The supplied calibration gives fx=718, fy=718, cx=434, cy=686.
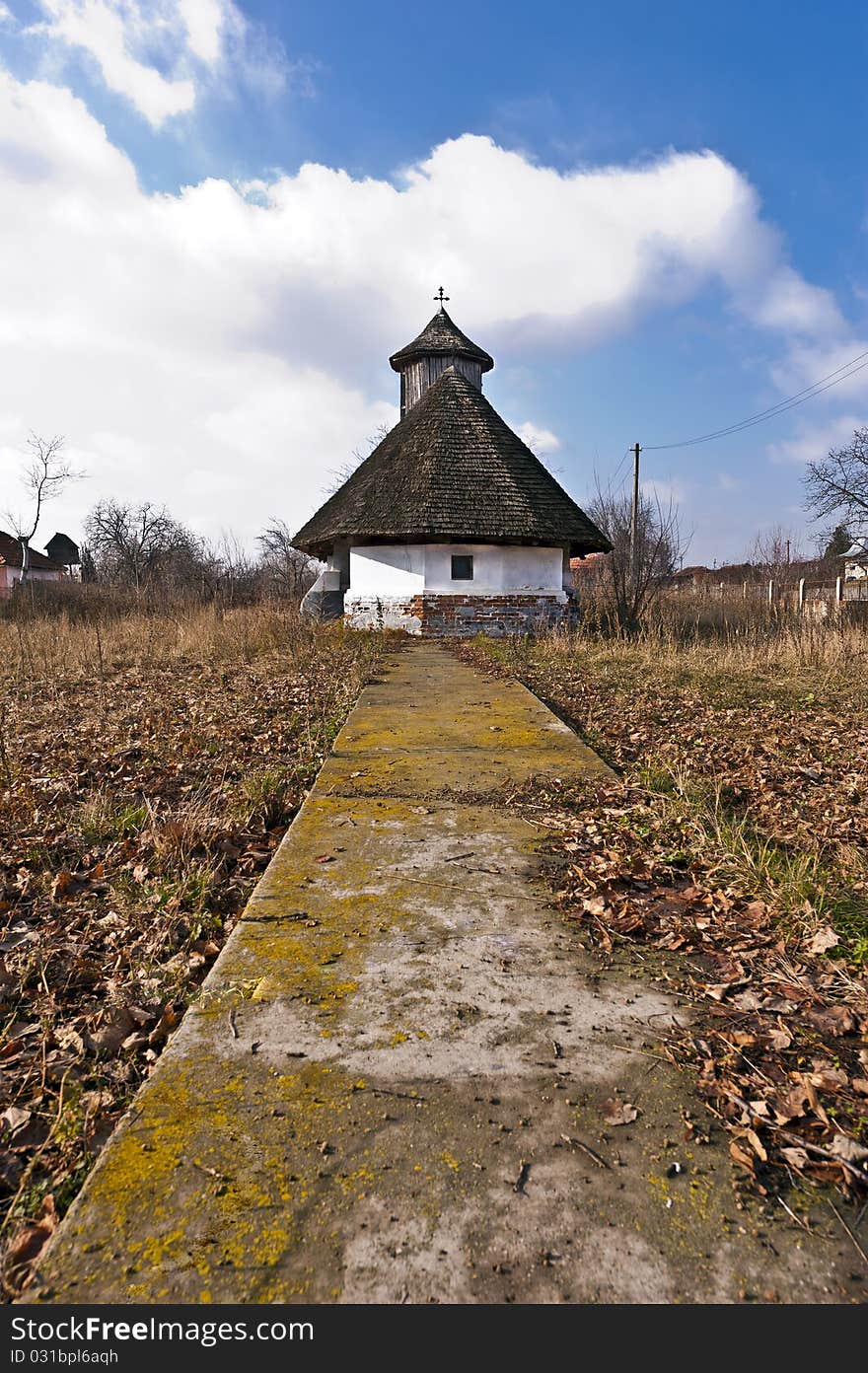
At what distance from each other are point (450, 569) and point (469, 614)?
1.06 meters

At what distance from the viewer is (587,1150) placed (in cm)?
141

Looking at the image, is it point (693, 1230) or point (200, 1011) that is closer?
point (693, 1230)

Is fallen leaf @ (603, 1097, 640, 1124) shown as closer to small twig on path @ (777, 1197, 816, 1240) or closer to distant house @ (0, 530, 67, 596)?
small twig on path @ (777, 1197, 816, 1240)

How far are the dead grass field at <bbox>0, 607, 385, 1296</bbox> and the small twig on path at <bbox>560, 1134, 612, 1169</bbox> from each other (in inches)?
39.5

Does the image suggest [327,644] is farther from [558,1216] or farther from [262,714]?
[558,1216]

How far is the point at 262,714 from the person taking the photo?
6.58 m

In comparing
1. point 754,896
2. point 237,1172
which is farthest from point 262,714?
point 237,1172

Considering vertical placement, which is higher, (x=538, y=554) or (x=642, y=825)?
(x=538, y=554)

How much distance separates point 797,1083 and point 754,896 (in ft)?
3.54

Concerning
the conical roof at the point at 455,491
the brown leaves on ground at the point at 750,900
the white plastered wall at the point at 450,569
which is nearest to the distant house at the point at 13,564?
the conical roof at the point at 455,491

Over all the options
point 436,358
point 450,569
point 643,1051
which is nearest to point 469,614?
point 450,569

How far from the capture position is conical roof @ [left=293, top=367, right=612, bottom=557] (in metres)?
15.2

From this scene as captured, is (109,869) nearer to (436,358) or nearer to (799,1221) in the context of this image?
(799,1221)

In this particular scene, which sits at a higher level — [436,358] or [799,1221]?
A: [436,358]
